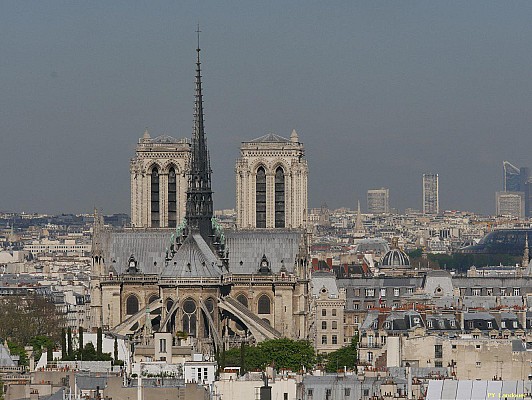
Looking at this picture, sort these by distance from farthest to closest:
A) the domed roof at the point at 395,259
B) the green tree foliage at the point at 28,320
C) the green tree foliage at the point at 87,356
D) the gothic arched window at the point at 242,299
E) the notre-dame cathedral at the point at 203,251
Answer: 1. the domed roof at the point at 395,259
2. the gothic arched window at the point at 242,299
3. the green tree foliage at the point at 28,320
4. the notre-dame cathedral at the point at 203,251
5. the green tree foliage at the point at 87,356

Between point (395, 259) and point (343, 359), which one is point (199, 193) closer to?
point (343, 359)

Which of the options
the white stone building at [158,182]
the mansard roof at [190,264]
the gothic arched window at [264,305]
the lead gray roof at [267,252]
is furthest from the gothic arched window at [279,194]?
the mansard roof at [190,264]

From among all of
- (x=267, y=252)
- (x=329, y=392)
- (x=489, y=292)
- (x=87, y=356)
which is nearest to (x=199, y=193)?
(x=267, y=252)

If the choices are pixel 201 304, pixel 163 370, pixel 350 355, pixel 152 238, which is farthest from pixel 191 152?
pixel 163 370

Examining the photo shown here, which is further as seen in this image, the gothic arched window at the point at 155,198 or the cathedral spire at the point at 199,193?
the gothic arched window at the point at 155,198

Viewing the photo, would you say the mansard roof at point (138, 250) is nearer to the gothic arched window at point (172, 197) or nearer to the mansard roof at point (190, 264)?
the mansard roof at point (190, 264)

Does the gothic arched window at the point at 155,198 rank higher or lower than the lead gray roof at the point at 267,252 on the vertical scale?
higher

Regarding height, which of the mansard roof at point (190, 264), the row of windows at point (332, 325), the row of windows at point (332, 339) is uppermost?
the mansard roof at point (190, 264)

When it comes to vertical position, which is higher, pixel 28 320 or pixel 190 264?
pixel 190 264

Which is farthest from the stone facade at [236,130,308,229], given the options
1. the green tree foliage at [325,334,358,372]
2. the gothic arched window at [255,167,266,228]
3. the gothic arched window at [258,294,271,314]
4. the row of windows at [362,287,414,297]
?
the green tree foliage at [325,334,358,372]
